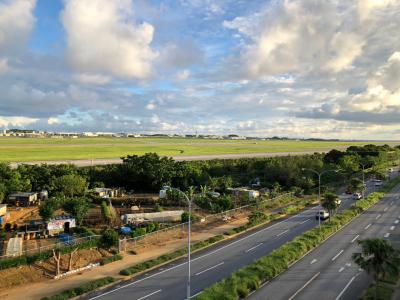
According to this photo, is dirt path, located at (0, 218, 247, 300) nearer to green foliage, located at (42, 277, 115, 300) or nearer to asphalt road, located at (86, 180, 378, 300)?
green foliage, located at (42, 277, 115, 300)

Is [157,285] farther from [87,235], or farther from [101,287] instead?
[87,235]

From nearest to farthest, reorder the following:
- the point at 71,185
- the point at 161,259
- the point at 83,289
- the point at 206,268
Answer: the point at 83,289 < the point at 206,268 < the point at 161,259 < the point at 71,185

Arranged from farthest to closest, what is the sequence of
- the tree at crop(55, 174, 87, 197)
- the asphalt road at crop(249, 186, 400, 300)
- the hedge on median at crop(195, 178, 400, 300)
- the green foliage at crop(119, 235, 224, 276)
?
the tree at crop(55, 174, 87, 197) → the green foliage at crop(119, 235, 224, 276) → the asphalt road at crop(249, 186, 400, 300) → the hedge on median at crop(195, 178, 400, 300)

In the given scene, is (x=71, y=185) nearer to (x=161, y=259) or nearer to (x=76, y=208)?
(x=76, y=208)

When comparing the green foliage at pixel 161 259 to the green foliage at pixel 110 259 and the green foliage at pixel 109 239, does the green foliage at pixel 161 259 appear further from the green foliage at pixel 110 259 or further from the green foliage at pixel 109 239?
the green foliage at pixel 109 239

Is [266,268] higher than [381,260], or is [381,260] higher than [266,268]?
[381,260]

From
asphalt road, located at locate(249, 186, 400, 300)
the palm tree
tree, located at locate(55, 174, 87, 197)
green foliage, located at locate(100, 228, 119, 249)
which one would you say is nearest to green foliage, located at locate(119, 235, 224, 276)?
green foliage, located at locate(100, 228, 119, 249)

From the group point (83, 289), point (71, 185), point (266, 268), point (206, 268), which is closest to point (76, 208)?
point (71, 185)
